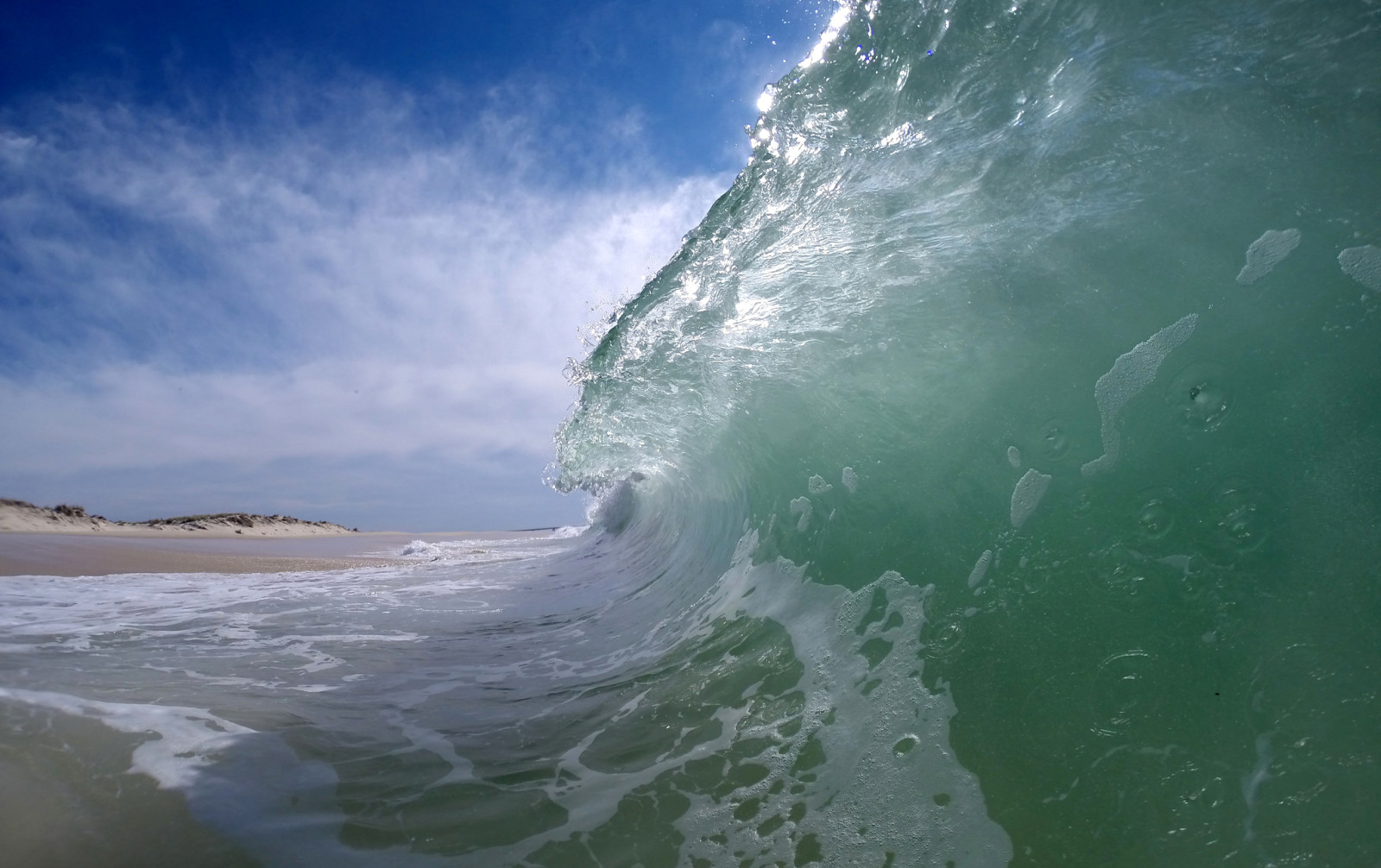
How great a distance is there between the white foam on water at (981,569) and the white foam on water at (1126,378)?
50cm

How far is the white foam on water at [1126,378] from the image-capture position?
2.67m

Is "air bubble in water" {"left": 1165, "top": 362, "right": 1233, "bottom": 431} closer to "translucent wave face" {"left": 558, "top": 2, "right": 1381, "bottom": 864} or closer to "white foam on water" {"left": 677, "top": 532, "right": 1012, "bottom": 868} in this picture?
"translucent wave face" {"left": 558, "top": 2, "right": 1381, "bottom": 864}

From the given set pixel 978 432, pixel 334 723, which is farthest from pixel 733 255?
pixel 334 723

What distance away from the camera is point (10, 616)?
482cm

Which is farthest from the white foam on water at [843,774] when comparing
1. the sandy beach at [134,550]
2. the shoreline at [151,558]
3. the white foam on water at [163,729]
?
the sandy beach at [134,550]

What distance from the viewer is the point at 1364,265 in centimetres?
227

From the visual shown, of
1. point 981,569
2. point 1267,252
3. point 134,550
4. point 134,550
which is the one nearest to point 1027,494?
point 981,569

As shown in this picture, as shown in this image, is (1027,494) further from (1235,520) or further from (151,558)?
(151,558)

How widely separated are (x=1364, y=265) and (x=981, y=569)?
163 centimetres

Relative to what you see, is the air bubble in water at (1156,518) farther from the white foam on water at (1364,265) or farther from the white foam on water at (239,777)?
the white foam on water at (239,777)

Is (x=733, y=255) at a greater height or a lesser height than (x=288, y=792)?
greater

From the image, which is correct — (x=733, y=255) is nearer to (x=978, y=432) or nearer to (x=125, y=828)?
(x=978, y=432)

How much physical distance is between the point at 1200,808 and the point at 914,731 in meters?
0.78

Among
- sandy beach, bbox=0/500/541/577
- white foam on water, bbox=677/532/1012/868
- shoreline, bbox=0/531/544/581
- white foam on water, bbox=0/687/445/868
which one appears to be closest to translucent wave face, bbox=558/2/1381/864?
white foam on water, bbox=677/532/1012/868
